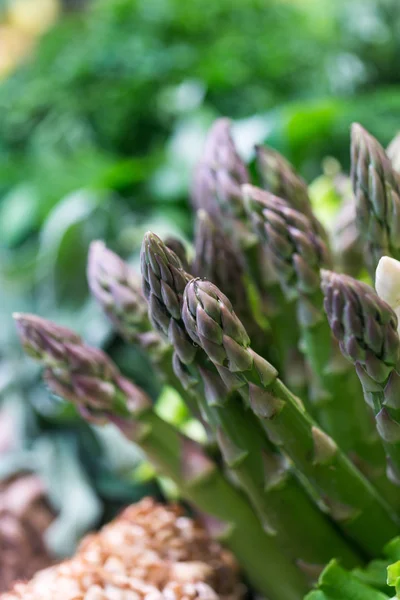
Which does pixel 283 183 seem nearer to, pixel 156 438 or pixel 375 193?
pixel 375 193

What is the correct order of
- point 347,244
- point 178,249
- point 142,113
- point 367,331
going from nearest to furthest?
point 367,331 < point 178,249 < point 347,244 < point 142,113

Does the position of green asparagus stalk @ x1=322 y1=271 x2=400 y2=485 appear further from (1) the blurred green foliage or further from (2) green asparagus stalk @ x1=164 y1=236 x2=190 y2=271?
(1) the blurred green foliage

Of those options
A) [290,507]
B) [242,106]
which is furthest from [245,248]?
[242,106]

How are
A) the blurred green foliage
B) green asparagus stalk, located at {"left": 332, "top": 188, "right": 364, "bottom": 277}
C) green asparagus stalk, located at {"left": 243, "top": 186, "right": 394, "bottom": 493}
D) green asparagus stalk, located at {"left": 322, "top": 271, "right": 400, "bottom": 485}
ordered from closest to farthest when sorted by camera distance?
green asparagus stalk, located at {"left": 322, "top": 271, "right": 400, "bottom": 485}
green asparagus stalk, located at {"left": 243, "top": 186, "right": 394, "bottom": 493}
green asparagus stalk, located at {"left": 332, "top": 188, "right": 364, "bottom": 277}
the blurred green foliage

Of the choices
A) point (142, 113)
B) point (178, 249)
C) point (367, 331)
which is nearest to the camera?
point (367, 331)

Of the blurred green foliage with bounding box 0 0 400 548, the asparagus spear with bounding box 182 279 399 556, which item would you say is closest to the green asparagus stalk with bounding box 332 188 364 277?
the asparagus spear with bounding box 182 279 399 556

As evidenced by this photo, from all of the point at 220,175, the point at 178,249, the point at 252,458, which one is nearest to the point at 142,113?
the point at 220,175
